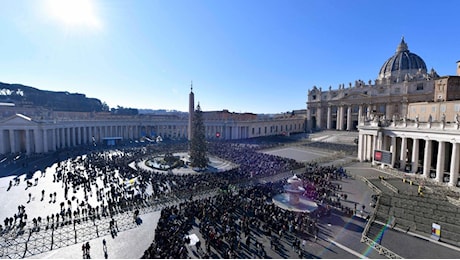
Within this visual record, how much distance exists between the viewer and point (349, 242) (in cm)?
1379

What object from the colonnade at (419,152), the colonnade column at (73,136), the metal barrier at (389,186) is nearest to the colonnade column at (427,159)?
the colonnade at (419,152)

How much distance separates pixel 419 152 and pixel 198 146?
31.8 metres

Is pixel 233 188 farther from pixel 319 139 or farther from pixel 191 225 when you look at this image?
pixel 319 139

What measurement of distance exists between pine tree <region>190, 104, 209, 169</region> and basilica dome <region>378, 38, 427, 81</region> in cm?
6718

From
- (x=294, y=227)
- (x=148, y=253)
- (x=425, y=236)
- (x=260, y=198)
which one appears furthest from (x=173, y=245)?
(x=425, y=236)

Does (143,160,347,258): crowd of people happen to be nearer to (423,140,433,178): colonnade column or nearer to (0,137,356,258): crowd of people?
(0,137,356,258): crowd of people

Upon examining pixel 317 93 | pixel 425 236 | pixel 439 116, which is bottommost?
pixel 425 236

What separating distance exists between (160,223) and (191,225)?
2.17 m

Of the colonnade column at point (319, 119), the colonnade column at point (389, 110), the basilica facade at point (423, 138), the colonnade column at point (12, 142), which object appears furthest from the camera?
the colonnade column at point (319, 119)

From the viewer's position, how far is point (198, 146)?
31.7 metres

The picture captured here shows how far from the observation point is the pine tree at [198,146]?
3138 centimetres

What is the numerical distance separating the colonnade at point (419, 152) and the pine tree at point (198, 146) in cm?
2529

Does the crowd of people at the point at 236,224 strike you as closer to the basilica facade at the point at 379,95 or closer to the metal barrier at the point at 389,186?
the metal barrier at the point at 389,186

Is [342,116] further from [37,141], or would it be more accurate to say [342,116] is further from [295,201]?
[37,141]
